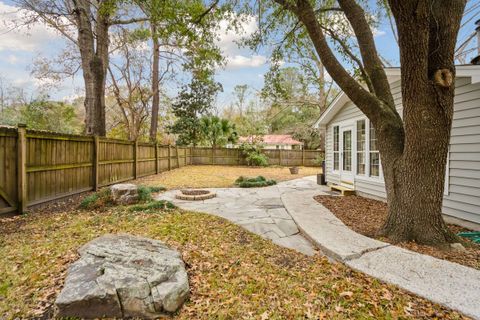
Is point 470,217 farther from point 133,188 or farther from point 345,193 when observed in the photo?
point 133,188

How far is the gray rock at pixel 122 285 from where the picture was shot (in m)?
1.76

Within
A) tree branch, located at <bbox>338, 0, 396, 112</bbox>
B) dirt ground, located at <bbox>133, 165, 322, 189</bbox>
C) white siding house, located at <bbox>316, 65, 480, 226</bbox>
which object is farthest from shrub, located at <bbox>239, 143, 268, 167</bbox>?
tree branch, located at <bbox>338, 0, 396, 112</bbox>

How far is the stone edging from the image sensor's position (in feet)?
6.19

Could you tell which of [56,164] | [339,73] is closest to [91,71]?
[56,164]

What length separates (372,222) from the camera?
4.07 m

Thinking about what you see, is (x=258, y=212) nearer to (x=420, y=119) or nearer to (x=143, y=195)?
(x=143, y=195)

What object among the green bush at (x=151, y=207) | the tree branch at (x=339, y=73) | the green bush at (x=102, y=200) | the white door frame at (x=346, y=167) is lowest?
the green bush at (x=151, y=207)

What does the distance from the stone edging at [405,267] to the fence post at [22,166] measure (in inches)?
A: 185

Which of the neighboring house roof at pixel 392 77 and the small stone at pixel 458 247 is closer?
the small stone at pixel 458 247

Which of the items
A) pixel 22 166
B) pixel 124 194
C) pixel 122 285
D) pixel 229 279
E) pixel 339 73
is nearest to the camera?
pixel 122 285

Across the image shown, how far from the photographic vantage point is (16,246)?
2826 mm

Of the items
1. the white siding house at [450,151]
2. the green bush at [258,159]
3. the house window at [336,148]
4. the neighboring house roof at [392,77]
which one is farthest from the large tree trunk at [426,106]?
the green bush at [258,159]

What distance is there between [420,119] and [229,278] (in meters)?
2.91

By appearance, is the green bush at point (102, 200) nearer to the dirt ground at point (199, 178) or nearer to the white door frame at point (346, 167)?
the dirt ground at point (199, 178)
